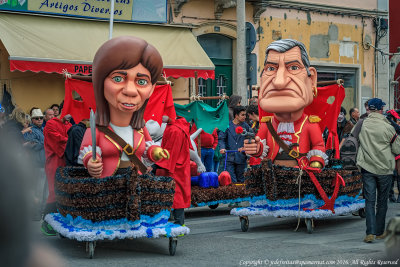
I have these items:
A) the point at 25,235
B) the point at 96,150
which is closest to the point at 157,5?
the point at 96,150

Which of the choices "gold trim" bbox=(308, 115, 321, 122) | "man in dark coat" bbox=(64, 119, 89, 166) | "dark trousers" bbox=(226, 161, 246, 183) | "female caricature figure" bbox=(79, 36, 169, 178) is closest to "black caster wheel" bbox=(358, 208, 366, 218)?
"dark trousers" bbox=(226, 161, 246, 183)

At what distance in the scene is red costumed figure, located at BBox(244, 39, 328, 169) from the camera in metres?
8.91

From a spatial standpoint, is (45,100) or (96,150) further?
(45,100)

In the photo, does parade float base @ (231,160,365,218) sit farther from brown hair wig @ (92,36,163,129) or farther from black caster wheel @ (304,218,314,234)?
brown hair wig @ (92,36,163,129)

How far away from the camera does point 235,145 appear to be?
11.6 metres

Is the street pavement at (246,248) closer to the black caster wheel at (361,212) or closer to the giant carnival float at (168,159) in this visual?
the giant carnival float at (168,159)

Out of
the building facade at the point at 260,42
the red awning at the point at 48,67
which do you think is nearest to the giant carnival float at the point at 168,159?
the building facade at the point at 260,42

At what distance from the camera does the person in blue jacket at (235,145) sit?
11.5 meters

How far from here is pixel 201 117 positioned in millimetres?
12164

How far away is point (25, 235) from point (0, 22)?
13.9 metres

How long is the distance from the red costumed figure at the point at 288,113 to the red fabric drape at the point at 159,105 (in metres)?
1.17

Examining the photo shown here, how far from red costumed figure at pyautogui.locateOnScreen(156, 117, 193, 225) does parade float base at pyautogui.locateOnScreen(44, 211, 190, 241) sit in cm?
101

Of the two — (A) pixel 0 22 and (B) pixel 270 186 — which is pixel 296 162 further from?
(A) pixel 0 22

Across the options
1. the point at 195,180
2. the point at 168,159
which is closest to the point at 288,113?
the point at 168,159
